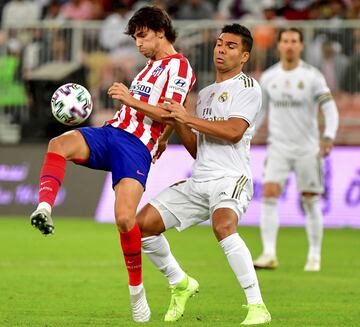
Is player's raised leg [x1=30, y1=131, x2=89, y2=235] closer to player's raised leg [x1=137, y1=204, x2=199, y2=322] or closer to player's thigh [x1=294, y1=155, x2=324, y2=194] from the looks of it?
player's raised leg [x1=137, y1=204, x2=199, y2=322]

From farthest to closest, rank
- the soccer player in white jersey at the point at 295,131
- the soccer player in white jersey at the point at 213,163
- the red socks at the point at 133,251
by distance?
the soccer player in white jersey at the point at 295,131
the soccer player in white jersey at the point at 213,163
the red socks at the point at 133,251

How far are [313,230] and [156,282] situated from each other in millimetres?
2632

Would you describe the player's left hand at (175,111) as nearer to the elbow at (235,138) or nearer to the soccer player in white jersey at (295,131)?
the elbow at (235,138)

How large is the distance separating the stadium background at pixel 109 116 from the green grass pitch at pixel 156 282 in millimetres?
35

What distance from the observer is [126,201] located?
27.7 feet

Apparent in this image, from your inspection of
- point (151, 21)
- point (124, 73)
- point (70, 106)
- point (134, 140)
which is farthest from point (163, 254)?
point (124, 73)

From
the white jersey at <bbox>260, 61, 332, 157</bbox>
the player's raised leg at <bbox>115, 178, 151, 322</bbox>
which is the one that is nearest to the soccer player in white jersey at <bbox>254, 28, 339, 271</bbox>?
the white jersey at <bbox>260, 61, 332, 157</bbox>

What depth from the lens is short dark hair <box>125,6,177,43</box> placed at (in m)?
8.88

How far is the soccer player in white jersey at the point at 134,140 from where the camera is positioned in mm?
8383

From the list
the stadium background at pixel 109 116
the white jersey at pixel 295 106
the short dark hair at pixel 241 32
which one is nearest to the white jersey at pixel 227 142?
the short dark hair at pixel 241 32

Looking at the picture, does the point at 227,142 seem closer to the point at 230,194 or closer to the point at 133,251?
the point at 230,194

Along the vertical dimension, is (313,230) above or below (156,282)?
above

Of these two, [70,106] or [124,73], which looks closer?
[70,106]

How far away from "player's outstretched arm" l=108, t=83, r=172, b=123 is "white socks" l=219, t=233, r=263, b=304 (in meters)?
1.05
